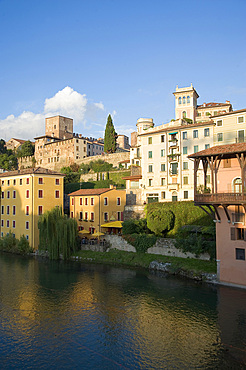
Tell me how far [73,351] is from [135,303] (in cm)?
805

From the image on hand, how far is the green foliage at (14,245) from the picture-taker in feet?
152

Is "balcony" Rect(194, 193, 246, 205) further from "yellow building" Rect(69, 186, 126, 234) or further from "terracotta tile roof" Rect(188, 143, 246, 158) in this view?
"yellow building" Rect(69, 186, 126, 234)

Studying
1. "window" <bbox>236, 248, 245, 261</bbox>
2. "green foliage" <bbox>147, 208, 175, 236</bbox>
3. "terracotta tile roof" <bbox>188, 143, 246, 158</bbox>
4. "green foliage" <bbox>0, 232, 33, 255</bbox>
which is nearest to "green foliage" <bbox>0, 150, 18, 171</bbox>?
"green foliage" <bbox>0, 232, 33, 255</bbox>

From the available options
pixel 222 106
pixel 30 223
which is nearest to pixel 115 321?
pixel 30 223

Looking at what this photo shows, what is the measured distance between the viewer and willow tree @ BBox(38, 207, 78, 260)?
41281 mm

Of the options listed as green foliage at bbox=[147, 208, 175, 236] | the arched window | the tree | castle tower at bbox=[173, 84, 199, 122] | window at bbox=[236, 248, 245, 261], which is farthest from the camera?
the tree

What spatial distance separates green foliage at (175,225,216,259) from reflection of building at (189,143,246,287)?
4091 millimetres

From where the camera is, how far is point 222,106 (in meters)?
73.7

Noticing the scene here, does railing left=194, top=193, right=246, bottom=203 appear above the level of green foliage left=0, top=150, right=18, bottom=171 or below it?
below

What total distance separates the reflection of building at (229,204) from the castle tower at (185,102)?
48.6 m

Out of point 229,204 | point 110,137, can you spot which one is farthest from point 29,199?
point 110,137

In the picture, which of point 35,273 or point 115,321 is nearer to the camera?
point 115,321

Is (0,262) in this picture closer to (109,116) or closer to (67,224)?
(67,224)

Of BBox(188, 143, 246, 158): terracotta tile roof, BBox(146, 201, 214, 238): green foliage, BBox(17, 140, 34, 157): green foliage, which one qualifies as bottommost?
BBox(146, 201, 214, 238): green foliage
